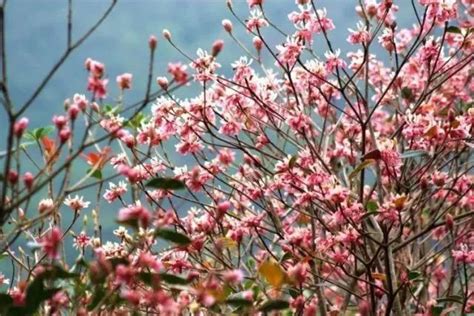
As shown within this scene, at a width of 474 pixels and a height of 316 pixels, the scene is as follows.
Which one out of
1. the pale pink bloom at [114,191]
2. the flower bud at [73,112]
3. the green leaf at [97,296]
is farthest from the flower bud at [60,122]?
the pale pink bloom at [114,191]

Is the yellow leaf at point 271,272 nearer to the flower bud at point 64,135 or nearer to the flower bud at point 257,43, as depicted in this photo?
the flower bud at point 64,135

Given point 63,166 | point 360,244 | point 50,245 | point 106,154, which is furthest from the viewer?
point 360,244

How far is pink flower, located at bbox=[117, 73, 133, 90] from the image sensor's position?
1.77 m

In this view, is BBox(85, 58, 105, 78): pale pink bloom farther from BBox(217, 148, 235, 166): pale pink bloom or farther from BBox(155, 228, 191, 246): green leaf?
BBox(217, 148, 235, 166): pale pink bloom

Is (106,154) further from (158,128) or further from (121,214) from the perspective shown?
(158,128)

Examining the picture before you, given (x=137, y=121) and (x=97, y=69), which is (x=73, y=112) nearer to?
(x=97, y=69)

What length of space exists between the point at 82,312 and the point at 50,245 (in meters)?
0.24

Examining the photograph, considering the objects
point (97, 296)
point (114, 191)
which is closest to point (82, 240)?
point (114, 191)

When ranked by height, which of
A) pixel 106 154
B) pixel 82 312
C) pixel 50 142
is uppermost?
pixel 50 142

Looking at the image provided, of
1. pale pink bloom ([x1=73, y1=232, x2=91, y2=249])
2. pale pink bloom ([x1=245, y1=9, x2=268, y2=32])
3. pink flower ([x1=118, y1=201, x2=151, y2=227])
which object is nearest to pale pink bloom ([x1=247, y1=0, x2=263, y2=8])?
pale pink bloom ([x1=245, y1=9, x2=268, y2=32])

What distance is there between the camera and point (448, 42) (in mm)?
4352

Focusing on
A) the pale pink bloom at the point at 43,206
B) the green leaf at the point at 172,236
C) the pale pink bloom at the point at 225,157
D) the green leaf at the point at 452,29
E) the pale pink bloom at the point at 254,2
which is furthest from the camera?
the pale pink bloom at the point at 225,157

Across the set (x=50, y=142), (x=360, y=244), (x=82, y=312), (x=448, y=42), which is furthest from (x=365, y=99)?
(x=448, y=42)

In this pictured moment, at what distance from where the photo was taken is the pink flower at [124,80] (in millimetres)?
1768
